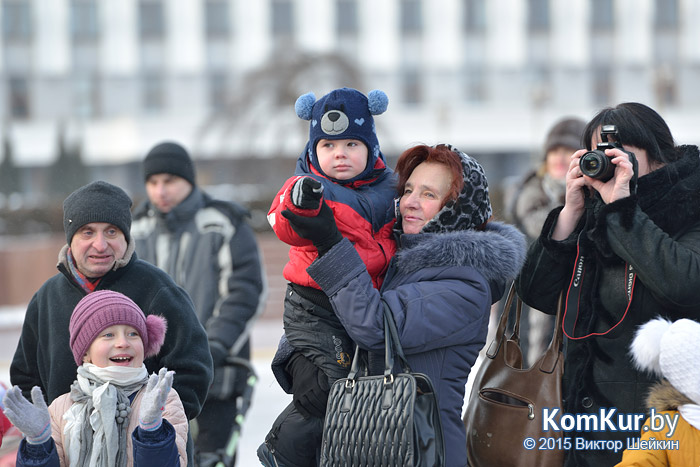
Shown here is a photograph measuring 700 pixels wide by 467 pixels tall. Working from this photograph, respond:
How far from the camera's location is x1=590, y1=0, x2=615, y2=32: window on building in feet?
164

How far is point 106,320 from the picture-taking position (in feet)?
10.2

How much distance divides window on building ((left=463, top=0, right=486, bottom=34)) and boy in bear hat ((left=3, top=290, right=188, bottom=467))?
4870 cm

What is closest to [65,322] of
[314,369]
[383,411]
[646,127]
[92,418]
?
[92,418]

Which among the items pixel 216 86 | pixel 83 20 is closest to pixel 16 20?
pixel 83 20

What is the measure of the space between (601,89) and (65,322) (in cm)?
5001

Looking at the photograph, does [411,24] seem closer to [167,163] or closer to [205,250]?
[167,163]

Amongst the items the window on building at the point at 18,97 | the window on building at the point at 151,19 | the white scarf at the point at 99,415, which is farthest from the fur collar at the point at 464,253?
the window on building at the point at 18,97

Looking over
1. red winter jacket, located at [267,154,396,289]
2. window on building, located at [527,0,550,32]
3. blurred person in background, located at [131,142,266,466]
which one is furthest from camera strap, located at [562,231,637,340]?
window on building, located at [527,0,550,32]

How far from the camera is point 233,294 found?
5.04 meters

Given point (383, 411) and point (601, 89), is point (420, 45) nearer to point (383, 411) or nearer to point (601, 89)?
point (601, 89)

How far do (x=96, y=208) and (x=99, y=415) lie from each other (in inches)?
29.9

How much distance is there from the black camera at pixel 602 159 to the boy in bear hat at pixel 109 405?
1.49m

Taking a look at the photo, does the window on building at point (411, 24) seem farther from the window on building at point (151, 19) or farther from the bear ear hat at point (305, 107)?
the bear ear hat at point (305, 107)

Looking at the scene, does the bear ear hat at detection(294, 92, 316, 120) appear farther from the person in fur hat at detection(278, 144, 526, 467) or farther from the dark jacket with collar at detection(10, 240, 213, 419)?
the dark jacket with collar at detection(10, 240, 213, 419)
